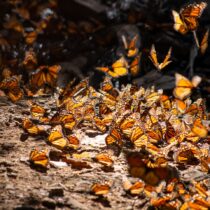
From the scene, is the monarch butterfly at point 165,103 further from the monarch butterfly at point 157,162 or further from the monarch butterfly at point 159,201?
the monarch butterfly at point 159,201

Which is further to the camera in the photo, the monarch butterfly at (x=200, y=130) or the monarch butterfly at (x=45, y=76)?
the monarch butterfly at (x=45, y=76)

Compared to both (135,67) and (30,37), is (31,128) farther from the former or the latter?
(30,37)

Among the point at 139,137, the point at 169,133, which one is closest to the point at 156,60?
the point at 169,133

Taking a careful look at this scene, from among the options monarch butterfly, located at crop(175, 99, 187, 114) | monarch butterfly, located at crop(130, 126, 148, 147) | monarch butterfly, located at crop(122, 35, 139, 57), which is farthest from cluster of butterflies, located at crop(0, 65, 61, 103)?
monarch butterfly, located at crop(175, 99, 187, 114)

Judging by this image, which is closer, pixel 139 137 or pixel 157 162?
pixel 157 162

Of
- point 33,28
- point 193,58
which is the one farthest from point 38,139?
point 33,28

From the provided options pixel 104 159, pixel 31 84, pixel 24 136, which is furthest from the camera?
pixel 31 84

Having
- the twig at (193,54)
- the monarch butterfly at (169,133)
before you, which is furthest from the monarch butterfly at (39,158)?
the twig at (193,54)
